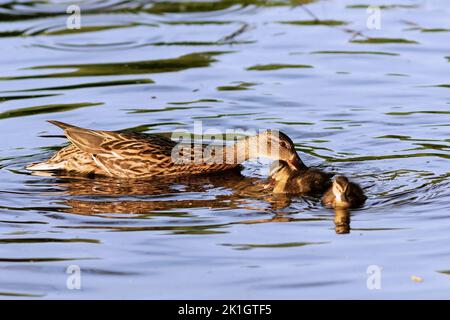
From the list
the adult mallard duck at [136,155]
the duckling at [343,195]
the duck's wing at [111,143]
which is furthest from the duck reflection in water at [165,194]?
the duckling at [343,195]

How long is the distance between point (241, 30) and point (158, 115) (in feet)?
11.6

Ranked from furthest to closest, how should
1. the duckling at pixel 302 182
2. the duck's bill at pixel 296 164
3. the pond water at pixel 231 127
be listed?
the duck's bill at pixel 296 164, the duckling at pixel 302 182, the pond water at pixel 231 127

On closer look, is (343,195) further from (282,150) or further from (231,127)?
(231,127)

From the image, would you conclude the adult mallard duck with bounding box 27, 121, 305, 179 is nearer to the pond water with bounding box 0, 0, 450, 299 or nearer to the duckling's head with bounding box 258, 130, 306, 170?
the duckling's head with bounding box 258, 130, 306, 170

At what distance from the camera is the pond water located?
8.80 metres

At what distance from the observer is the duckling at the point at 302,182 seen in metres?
11.0

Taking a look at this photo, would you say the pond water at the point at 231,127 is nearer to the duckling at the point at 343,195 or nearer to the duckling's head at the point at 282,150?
the duckling at the point at 343,195

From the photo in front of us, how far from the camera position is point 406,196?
1061 cm

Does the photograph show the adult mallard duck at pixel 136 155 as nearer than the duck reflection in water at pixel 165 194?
No

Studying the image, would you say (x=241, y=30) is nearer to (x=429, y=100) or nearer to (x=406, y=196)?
(x=429, y=100)

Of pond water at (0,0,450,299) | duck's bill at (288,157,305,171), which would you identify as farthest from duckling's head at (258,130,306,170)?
pond water at (0,0,450,299)

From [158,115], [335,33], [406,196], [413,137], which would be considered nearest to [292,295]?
[406,196]

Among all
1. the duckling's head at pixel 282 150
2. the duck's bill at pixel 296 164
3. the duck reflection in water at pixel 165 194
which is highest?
the duckling's head at pixel 282 150

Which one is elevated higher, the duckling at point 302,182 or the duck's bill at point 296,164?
the duck's bill at point 296,164
